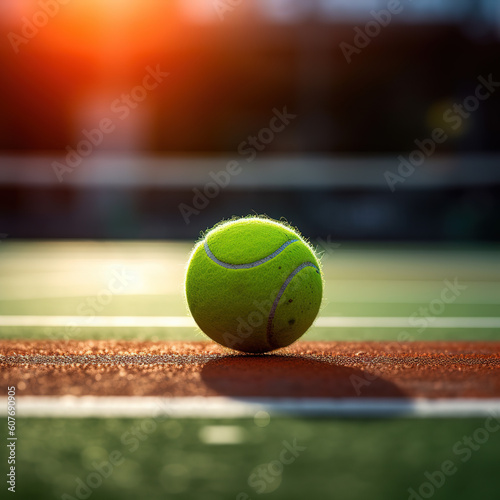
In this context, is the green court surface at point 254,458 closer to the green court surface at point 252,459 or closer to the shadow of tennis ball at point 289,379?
the green court surface at point 252,459

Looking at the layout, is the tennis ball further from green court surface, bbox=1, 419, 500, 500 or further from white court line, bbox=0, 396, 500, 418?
green court surface, bbox=1, 419, 500, 500

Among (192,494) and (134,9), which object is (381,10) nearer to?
(134,9)

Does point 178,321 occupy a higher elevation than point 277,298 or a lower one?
lower

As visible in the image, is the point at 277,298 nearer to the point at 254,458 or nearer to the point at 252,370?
the point at 252,370

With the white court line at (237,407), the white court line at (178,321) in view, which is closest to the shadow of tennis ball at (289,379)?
the white court line at (237,407)

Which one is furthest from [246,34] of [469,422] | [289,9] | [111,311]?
[469,422]

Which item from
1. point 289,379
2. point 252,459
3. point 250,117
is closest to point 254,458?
point 252,459

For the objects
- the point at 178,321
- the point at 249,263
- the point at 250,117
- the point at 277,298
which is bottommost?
the point at 178,321
